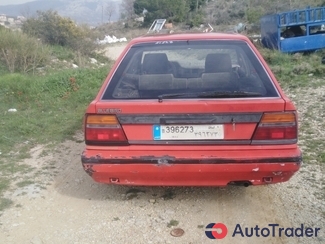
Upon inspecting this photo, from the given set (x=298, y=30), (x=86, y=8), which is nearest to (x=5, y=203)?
(x=298, y=30)

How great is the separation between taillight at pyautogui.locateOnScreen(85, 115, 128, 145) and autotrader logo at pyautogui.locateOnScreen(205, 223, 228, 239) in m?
0.94

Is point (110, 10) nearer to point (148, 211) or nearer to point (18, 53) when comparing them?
point (18, 53)

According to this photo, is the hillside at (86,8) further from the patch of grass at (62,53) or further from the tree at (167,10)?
the patch of grass at (62,53)

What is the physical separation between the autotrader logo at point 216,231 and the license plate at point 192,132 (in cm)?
72

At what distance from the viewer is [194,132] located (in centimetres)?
301

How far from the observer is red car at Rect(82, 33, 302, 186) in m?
2.97

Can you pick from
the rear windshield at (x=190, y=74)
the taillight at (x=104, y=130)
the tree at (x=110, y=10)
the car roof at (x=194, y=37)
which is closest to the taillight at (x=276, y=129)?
the rear windshield at (x=190, y=74)

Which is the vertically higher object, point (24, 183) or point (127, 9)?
point (127, 9)

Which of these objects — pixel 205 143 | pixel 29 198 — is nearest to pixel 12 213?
pixel 29 198

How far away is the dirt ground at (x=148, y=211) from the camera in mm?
3041

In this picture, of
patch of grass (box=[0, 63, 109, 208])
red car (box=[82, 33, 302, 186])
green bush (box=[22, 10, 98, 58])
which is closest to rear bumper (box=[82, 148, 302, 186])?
red car (box=[82, 33, 302, 186])

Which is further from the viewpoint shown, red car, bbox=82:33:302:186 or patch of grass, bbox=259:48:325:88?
patch of grass, bbox=259:48:325:88

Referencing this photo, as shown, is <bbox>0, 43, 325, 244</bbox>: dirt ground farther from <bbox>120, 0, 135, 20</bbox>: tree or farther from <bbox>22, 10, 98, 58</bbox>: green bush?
<bbox>120, 0, 135, 20</bbox>: tree

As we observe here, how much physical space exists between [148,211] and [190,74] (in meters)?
1.27
